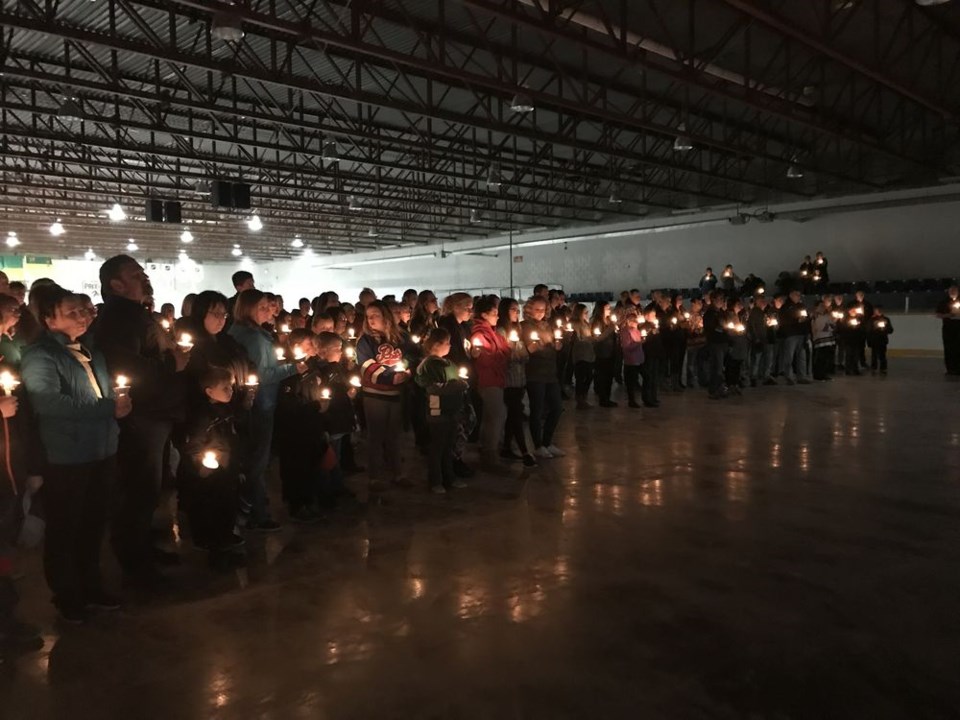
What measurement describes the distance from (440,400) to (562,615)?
7.99 ft

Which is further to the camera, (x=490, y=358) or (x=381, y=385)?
(x=490, y=358)

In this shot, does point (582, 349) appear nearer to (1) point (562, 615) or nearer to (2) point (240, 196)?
(1) point (562, 615)

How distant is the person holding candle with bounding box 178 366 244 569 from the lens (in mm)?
3975

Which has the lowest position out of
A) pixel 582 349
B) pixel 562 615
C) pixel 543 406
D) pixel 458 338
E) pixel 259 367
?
pixel 562 615

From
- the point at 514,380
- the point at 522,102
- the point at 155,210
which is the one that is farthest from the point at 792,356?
the point at 155,210

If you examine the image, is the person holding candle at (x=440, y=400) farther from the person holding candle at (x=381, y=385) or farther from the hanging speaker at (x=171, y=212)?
the hanging speaker at (x=171, y=212)

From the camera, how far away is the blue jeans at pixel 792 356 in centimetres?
1250

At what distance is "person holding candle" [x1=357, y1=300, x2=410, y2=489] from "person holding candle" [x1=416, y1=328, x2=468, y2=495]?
9.2 inches

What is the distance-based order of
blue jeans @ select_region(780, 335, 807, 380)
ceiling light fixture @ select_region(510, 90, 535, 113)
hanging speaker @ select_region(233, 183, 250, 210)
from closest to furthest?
1. ceiling light fixture @ select_region(510, 90, 535, 113)
2. blue jeans @ select_region(780, 335, 807, 380)
3. hanging speaker @ select_region(233, 183, 250, 210)

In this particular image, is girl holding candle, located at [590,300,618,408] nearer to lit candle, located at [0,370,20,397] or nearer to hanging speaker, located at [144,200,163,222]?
lit candle, located at [0,370,20,397]

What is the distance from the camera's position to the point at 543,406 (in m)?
6.61

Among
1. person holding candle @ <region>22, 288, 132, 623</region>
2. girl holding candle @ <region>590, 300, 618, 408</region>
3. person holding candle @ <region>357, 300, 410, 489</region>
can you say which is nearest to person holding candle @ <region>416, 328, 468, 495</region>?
person holding candle @ <region>357, 300, 410, 489</region>

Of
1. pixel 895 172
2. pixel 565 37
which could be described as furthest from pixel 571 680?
pixel 895 172

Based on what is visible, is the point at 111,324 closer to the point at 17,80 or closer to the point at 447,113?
the point at 447,113
